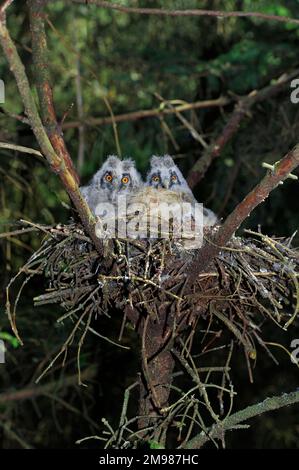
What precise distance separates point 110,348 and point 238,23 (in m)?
3.30

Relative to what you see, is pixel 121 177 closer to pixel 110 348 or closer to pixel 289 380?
pixel 110 348

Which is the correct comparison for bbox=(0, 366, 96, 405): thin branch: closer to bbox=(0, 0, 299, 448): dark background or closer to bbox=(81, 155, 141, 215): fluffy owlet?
bbox=(0, 0, 299, 448): dark background

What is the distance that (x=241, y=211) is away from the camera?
2.88 m

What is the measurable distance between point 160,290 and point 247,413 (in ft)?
2.11

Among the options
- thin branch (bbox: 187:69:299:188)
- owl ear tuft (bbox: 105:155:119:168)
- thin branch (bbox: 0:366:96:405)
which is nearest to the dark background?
thin branch (bbox: 0:366:96:405)

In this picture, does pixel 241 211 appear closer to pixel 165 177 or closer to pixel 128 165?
pixel 165 177

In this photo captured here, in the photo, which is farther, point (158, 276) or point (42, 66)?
point (158, 276)

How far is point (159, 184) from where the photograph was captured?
485 cm

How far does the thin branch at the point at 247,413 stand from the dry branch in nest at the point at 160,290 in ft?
0.21

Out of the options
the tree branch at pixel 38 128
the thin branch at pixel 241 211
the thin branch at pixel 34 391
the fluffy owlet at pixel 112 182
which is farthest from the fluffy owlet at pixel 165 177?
the thin branch at pixel 34 391

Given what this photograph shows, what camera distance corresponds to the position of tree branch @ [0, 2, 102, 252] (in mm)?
2404

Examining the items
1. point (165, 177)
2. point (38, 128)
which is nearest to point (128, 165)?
point (165, 177)

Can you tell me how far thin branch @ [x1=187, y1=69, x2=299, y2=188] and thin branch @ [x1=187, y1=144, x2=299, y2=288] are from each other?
7.27 ft

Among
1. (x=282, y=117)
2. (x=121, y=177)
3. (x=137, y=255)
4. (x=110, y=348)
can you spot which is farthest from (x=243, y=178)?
(x=137, y=255)
